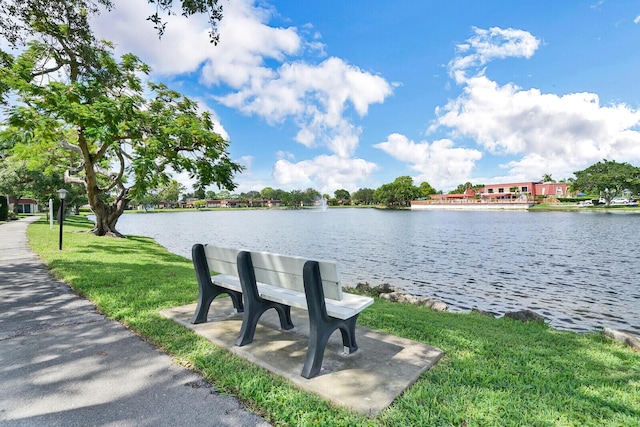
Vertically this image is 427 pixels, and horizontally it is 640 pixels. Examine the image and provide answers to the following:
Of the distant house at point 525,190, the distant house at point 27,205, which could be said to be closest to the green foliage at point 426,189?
the distant house at point 525,190

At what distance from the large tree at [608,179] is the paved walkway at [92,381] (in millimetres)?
82999

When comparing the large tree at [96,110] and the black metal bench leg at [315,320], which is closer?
the black metal bench leg at [315,320]

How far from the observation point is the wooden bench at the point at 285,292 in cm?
300

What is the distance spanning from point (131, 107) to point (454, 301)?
10774 mm

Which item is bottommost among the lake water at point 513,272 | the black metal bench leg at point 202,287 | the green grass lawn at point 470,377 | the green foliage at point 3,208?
the lake water at point 513,272

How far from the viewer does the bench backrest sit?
2.99 m

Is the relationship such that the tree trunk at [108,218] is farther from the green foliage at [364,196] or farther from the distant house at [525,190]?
the green foliage at [364,196]

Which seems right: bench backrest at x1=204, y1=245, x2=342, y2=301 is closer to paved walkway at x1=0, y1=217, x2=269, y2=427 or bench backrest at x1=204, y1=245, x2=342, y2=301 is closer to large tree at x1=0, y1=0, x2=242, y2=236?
paved walkway at x1=0, y1=217, x2=269, y2=427

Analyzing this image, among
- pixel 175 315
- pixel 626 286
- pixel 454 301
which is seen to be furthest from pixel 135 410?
pixel 626 286

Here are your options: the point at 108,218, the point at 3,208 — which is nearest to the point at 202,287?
the point at 108,218

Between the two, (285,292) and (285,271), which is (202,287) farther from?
(285,271)

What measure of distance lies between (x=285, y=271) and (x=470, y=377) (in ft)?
6.44

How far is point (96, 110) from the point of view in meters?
8.79

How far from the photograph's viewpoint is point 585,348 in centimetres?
416
